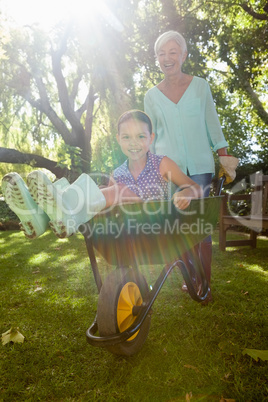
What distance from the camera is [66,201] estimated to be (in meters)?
1.31

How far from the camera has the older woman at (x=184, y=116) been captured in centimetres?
240

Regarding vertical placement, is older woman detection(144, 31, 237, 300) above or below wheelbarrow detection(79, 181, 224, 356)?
above

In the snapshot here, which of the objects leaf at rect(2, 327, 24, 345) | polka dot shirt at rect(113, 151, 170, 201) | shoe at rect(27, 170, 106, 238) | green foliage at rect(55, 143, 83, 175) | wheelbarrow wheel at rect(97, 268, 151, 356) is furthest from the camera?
green foliage at rect(55, 143, 83, 175)

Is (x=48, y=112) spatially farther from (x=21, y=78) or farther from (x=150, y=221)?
(x=150, y=221)

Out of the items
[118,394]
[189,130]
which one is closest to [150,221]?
[118,394]

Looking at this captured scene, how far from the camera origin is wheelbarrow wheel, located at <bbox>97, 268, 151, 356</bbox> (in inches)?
60.9

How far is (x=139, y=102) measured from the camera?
29.8 feet

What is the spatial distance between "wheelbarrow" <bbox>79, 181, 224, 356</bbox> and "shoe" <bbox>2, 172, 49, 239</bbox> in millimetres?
198

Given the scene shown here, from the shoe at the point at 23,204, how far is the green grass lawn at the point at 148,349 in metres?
0.82

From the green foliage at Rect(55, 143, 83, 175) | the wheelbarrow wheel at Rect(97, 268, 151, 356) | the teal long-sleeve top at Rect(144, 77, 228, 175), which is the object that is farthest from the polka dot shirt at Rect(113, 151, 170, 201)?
the green foliage at Rect(55, 143, 83, 175)

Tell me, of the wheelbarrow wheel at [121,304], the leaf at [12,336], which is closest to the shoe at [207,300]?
the wheelbarrow wheel at [121,304]

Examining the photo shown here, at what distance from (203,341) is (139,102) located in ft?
26.2

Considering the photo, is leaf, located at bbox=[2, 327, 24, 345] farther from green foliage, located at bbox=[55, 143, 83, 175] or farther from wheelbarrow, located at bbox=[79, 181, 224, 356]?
green foliage, located at bbox=[55, 143, 83, 175]

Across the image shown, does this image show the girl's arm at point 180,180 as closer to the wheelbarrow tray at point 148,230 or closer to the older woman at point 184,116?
the wheelbarrow tray at point 148,230
